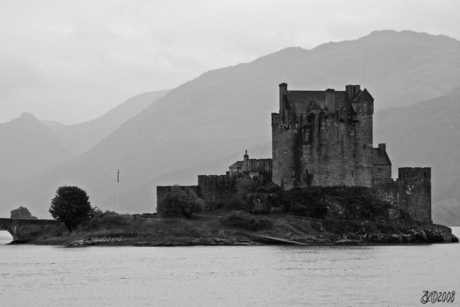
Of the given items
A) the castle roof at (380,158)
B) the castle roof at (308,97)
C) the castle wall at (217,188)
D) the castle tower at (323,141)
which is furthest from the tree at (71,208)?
the castle roof at (380,158)

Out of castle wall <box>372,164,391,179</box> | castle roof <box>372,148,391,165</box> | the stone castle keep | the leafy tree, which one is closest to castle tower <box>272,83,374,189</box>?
the stone castle keep

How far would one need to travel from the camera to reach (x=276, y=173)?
126 meters

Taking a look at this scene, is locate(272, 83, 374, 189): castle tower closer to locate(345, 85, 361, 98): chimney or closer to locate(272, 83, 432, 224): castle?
locate(272, 83, 432, 224): castle

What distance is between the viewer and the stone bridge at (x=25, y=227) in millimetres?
131000

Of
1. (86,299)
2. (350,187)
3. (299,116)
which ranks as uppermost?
(299,116)

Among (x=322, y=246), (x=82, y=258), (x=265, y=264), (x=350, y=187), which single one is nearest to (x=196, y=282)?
(x=265, y=264)

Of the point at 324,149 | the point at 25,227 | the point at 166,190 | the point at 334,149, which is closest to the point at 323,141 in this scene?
the point at 324,149

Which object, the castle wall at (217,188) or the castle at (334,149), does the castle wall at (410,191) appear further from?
the castle wall at (217,188)

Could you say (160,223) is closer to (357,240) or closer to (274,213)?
(274,213)

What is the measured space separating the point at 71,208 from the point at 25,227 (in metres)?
12.0

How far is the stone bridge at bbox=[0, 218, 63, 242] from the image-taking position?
13100cm

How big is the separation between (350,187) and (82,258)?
123ft

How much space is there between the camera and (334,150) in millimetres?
123625

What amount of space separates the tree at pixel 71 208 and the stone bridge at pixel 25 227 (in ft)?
22.3
